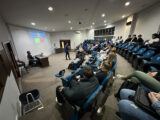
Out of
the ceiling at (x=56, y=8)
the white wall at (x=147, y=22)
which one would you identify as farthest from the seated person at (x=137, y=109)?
the white wall at (x=147, y=22)

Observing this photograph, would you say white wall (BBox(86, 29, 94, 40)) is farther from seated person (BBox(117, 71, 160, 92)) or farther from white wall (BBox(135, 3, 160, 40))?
seated person (BBox(117, 71, 160, 92))

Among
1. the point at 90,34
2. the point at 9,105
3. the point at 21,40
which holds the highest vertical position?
Result: the point at 90,34

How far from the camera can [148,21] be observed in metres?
4.41

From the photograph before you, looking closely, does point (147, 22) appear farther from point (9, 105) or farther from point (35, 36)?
point (35, 36)

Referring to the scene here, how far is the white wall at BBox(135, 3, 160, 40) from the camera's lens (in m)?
3.87

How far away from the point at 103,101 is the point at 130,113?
0.86 metres

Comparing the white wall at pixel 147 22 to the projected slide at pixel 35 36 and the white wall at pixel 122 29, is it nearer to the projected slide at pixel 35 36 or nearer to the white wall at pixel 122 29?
the white wall at pixel 122 29

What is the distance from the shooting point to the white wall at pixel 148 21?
387cm

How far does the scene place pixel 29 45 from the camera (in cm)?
569

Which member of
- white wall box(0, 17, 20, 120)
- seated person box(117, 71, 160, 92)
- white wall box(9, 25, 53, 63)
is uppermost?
Result: white wall box(9, 25, 53, 63)

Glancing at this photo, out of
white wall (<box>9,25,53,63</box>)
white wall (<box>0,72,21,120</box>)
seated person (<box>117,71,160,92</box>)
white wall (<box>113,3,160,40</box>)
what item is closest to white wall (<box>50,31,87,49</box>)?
white wall (<box>9,25,53,63</box>)

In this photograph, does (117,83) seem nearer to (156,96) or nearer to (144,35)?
(156,96)

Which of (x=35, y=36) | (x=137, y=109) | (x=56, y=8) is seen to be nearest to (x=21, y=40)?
(x=35, y=36)

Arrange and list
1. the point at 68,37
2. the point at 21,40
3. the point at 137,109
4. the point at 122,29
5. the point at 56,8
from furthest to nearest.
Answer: the point at 68,37 < the point at 122,29 < the point at 21,40 < the point at 56,8 < the point at 137,109
